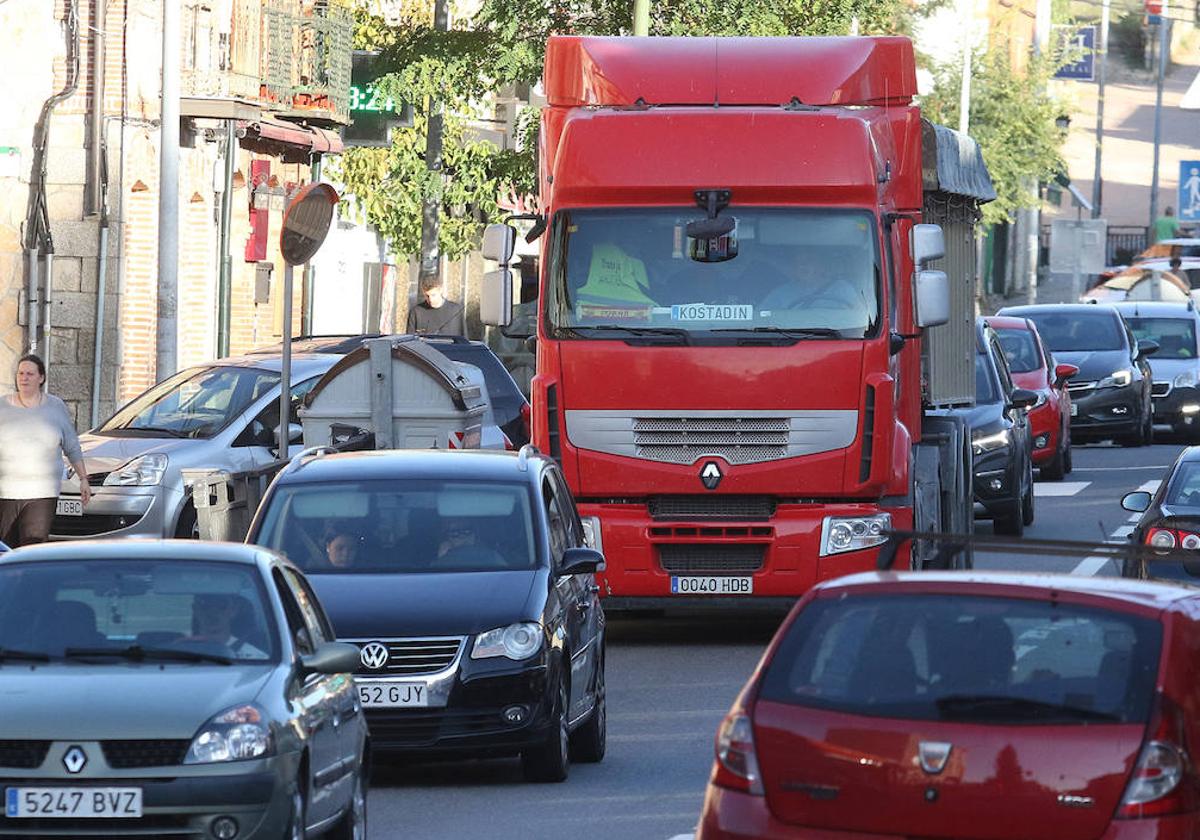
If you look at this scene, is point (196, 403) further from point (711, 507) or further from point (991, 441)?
point (991, 441)

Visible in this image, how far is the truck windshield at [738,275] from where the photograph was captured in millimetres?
16812

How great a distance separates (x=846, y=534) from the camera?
56.2 ft

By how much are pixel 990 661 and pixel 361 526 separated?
5969 mm

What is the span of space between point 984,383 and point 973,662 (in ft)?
59.8

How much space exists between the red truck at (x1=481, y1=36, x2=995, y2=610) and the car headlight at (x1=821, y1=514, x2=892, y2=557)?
12mm

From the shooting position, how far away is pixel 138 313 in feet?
109

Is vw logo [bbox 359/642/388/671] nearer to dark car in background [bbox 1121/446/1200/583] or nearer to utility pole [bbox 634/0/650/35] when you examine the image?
dark car in background [bbox 1121/446/1200/583]

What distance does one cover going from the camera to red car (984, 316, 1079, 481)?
99.5 ft

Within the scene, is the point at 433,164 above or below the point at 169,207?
above

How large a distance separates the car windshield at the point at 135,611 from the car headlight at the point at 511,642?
224 cm

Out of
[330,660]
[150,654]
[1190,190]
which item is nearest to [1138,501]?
[330,660]

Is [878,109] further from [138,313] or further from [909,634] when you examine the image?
[138,313]

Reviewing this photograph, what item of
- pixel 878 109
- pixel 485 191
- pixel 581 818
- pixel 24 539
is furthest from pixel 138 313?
pixel 581 818

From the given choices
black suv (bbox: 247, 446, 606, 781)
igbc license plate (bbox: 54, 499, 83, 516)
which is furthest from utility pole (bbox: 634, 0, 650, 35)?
black suv (bbox: 247, 446, 606, 781)
